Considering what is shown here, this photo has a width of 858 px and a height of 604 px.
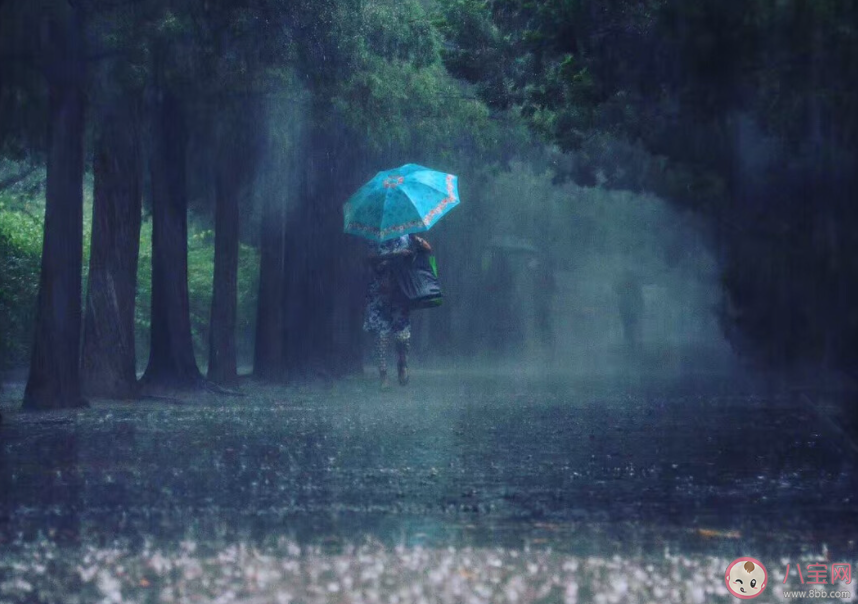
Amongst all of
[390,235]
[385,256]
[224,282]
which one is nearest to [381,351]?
[385,256]

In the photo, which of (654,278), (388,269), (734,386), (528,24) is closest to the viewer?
(388,269)

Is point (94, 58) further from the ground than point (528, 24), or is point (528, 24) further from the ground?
point (528, 24)

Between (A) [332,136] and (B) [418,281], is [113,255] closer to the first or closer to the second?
(B) [418,281]

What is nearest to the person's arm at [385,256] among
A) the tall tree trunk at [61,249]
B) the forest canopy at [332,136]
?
the forest canopy at [332,136]

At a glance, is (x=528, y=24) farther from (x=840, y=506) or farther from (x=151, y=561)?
(x=151, y=561)

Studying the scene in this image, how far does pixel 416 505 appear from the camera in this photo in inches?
308

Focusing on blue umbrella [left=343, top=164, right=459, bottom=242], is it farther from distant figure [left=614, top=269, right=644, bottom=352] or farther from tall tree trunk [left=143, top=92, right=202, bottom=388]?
distant figure [left=614, top=269, right=644, bottom=352]

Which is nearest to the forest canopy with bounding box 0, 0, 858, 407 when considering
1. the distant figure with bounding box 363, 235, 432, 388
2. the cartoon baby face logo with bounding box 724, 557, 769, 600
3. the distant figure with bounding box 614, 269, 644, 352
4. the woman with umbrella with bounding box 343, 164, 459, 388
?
the woman with umbrella with bounding box 343, 164, 459, 388

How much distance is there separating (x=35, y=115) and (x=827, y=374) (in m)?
11.0

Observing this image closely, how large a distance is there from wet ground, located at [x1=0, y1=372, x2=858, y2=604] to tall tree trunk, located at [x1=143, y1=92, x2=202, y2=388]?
4558mm

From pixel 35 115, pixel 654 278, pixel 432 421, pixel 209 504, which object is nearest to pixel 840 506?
pixel 209 504

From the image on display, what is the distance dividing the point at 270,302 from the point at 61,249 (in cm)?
800

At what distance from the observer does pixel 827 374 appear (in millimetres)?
20094

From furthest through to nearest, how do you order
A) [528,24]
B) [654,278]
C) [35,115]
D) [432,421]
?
[654,278] → [528,24] → [35,115] → [432,421]
